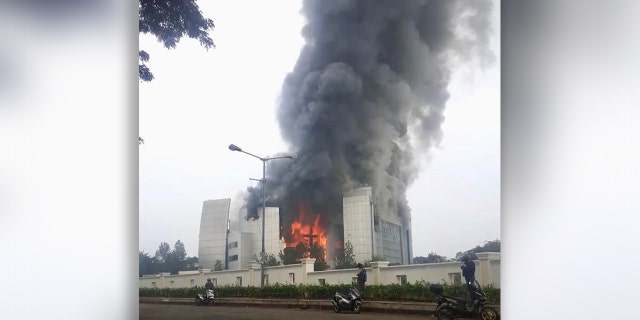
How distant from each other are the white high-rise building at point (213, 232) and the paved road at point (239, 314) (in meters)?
0.21

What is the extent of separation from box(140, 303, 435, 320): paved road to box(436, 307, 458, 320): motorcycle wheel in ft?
0.17

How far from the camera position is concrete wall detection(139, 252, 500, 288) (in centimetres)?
285

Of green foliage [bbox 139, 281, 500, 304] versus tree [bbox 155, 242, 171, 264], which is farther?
tree [bbox 155, 242, 171, 264]

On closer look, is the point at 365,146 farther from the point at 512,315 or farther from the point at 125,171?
the point at 125,171

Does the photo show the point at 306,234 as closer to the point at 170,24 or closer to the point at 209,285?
the point at 209,285

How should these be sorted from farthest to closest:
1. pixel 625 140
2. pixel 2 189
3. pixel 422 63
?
pixel 2 189, pixel 422 63, pixel 625 140

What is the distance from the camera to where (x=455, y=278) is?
2854 mm

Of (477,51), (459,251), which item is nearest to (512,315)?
(459,251)

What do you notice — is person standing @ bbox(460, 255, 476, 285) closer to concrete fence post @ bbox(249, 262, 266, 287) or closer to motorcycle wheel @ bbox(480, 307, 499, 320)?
motorcycle wheel @ bbox(480, 307, 499, 320)

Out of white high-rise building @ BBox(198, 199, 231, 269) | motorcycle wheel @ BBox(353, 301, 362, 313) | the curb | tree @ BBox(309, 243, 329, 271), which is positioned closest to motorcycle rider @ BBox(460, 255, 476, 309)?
the curb

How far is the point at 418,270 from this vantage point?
2.91m

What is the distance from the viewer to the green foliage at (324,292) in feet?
9.34

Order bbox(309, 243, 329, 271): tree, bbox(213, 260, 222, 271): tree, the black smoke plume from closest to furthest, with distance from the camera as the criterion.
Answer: the black smoke plume → bbox(309, 243, 329, 271): tree → bbox(213, 260, 222, 271): tree

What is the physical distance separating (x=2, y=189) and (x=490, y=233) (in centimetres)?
223
